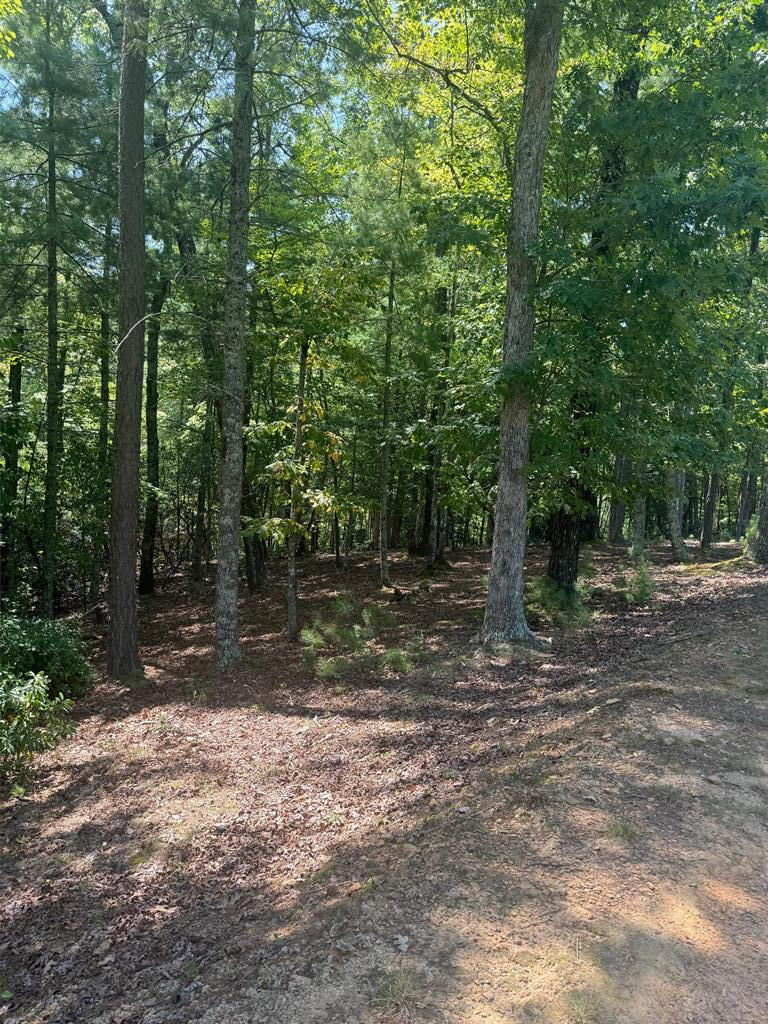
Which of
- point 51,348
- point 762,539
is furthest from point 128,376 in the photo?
point 762,539

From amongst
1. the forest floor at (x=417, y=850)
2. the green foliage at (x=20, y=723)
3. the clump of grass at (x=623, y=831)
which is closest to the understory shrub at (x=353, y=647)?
the forest floor at (x=417, y=850)

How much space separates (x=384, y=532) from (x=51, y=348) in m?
6.35

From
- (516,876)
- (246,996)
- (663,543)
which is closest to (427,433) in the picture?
(516,876)

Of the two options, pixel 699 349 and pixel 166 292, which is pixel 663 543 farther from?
pixel 166 292

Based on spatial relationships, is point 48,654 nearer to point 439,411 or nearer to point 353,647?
point 353,647

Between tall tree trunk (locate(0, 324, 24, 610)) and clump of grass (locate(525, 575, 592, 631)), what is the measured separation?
7.55 metres

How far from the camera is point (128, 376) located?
25.9ft

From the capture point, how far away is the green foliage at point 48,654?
7160 millimetres

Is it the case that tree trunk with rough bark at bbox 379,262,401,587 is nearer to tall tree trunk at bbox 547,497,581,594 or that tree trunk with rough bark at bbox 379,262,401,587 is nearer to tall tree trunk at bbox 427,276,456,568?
tall tree trunk at bbox 427,276,456,568

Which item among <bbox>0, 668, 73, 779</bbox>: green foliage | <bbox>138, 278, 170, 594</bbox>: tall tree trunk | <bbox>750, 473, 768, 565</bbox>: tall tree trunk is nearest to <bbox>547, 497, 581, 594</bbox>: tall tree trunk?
<bbox>750, 473, 768, 565</bbox>: tall tree trunk

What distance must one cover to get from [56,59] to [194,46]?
2.70 m

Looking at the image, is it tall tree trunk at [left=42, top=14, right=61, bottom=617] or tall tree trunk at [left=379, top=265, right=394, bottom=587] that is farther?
tall tree trunk at [left=379, top=265, right=394, bottom=587]

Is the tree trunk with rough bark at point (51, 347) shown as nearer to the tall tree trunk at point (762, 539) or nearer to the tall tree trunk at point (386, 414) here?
the tall tree trunk at point (386, 414)

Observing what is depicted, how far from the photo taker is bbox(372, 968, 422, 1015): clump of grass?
2.30 meters
